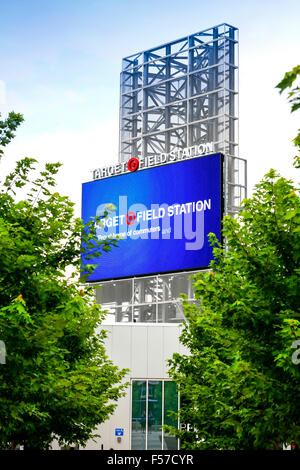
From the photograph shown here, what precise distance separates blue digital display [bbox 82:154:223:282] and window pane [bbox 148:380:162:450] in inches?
278

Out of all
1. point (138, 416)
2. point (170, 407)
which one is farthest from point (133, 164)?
point (138, 416)

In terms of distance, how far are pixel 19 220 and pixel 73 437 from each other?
1267cm

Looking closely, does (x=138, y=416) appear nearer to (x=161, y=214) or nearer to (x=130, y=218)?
(x=161, y=214)

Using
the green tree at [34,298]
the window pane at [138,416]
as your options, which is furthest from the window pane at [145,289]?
the green tree at [34,298]

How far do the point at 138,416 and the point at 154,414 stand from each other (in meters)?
0.88

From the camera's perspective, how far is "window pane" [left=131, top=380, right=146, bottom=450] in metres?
41.6

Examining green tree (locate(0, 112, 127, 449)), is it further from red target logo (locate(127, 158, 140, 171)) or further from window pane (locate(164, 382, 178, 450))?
red target logo (locate(127, 158, 140, 171))

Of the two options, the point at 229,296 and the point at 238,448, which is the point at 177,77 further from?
the point at 229,296

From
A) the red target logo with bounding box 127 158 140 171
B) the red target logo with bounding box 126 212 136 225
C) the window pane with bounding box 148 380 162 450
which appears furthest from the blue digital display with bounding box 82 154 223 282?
the window pane with bounding box 148 380 162 450

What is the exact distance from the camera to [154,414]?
42188 millimetres

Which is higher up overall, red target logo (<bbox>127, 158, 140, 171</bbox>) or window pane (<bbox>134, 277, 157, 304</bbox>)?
red target logo (<bbox>127, 158, 140, 171</bbox>)

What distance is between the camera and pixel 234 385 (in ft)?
49.1

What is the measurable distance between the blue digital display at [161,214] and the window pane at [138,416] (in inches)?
289
